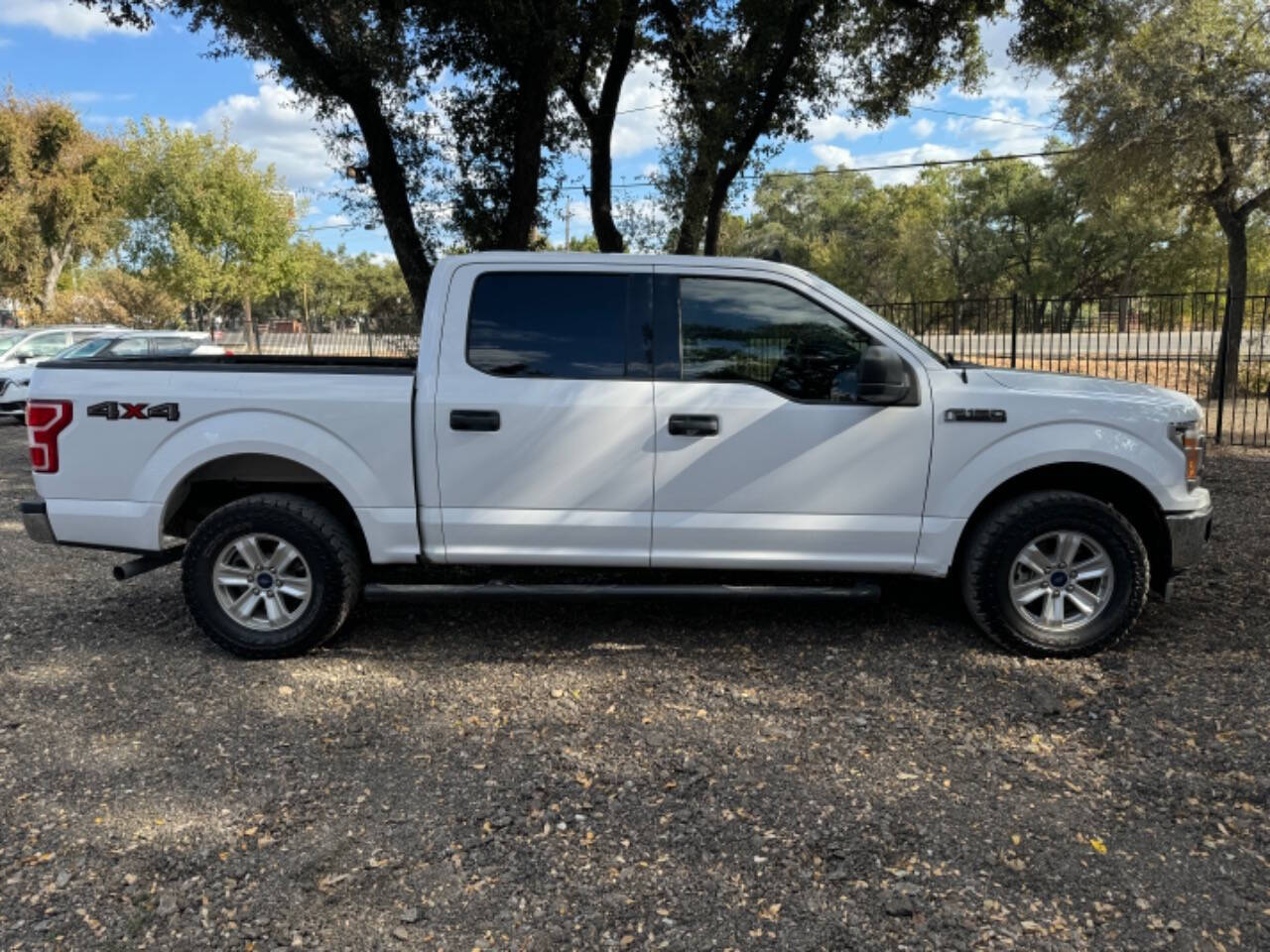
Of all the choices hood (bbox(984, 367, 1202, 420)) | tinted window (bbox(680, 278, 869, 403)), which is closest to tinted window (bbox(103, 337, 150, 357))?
tinted window (bbox(680, 278, 869, 403))

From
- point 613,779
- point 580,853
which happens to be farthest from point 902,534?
point 580,853

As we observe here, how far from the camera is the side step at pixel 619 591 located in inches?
172

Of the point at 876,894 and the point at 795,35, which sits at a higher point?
the point at 795,35

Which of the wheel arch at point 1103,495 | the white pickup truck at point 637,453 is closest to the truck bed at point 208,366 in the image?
the white pickup truck at point 637,453

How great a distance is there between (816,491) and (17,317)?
4186 centimetres

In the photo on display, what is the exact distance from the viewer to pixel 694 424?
4.21m

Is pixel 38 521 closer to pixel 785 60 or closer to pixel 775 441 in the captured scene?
pixel 775 441

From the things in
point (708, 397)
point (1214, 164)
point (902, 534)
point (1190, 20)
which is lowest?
point (902, 534)

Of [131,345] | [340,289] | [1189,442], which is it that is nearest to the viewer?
[1189,442]

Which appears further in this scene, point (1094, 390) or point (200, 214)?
point (200, 214)

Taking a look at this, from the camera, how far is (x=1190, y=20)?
14.9m

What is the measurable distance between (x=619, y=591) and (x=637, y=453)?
0.70m

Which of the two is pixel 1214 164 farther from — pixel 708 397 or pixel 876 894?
pixel 876 894

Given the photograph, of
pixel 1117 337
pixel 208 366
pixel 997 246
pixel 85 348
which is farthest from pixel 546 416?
pixel 997 246
